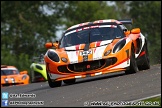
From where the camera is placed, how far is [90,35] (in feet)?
53.7

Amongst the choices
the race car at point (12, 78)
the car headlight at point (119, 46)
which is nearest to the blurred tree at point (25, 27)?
the race car at point (12, 78)

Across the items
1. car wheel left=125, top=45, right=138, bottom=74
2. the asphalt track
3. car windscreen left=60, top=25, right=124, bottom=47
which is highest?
car windscreen left=60, top=25, right=124, bottom=47

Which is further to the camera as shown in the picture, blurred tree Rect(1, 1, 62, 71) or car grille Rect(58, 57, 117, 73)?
blurred tree Rect(1, 1, 62, 71)

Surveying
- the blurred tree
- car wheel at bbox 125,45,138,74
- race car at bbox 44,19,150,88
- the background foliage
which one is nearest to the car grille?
race car at bbox 44,19,150,88

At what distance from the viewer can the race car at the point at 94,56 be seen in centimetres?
1473

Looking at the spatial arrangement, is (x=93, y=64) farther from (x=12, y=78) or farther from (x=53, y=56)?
(x=12, y=78)

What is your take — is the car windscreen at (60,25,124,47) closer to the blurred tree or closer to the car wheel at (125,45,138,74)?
the car wheel at (125,45,138,74)

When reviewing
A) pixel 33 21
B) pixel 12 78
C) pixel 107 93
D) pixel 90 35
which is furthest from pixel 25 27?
pixel 107 93

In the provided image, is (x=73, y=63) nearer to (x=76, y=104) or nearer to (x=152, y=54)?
(x=76, y=104)

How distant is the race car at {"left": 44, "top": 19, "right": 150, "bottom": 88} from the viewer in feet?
48.3

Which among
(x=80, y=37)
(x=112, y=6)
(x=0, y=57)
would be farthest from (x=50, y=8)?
(x=80, y=37)

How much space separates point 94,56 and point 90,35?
1788 millimetres

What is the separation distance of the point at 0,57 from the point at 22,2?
1400cm

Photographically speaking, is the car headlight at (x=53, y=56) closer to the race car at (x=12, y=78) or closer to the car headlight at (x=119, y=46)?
the car headlight at (x=119, y=46)
